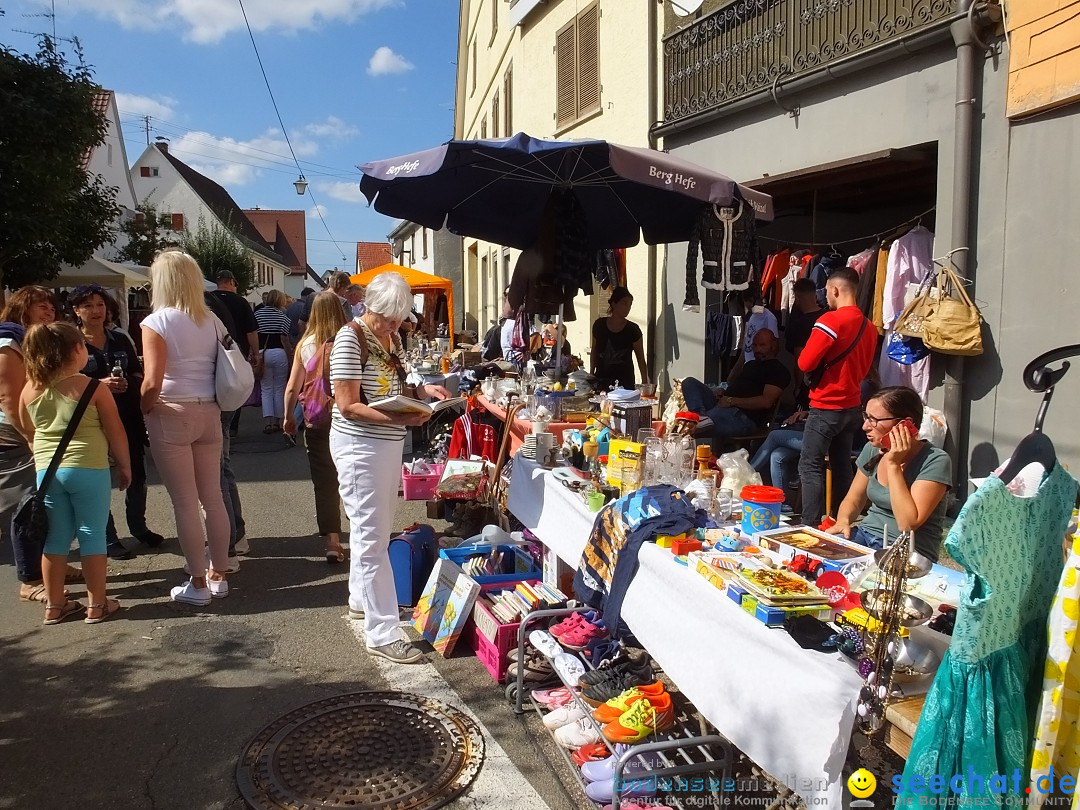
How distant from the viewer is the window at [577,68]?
35.4 feet

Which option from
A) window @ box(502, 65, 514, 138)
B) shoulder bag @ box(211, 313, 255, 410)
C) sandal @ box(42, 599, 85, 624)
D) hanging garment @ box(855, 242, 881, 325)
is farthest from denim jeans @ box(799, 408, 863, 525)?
window @ box(502, 65, 514, 138)

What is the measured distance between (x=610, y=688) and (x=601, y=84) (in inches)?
372

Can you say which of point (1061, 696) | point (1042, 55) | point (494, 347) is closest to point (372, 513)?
point (1061, 696)

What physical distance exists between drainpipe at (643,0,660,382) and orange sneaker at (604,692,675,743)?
6.63 m

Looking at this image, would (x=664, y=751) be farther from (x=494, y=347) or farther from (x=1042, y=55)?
(x=494, y=347)

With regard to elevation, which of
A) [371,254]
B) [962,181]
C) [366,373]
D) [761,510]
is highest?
[371,254]

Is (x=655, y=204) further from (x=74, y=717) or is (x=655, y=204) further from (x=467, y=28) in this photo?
(x=467, y=28)

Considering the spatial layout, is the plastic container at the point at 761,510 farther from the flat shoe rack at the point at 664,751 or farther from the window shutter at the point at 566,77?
the window shutter at the point at 566,77

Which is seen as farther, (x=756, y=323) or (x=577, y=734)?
(x=756, y=323)

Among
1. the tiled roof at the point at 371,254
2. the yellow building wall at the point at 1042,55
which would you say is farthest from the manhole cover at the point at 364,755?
the tiled roof at the point at 371,254

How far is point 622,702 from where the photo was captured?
2877 millimetres

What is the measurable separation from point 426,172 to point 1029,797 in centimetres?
415

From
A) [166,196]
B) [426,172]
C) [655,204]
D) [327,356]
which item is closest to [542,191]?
[655,204]

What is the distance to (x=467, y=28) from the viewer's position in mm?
22438
